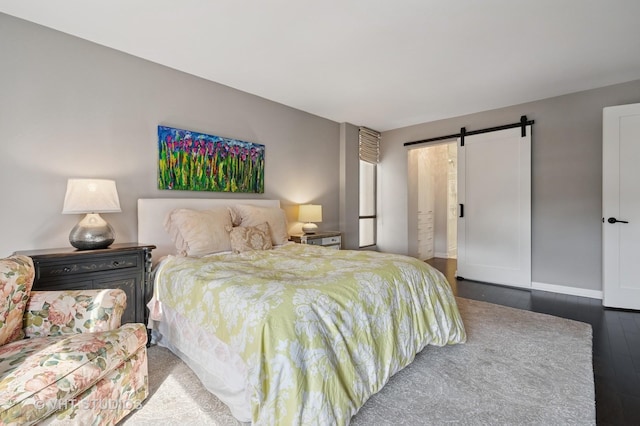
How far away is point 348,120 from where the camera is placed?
193 inches

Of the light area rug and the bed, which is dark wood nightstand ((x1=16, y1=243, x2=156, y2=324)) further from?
the light area rug

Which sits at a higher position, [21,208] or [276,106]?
[276,106]

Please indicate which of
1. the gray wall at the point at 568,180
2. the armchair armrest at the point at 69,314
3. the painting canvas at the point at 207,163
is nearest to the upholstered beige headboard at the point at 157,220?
the painting canvas at the point at 207,163

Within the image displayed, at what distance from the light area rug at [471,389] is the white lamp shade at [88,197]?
119cm

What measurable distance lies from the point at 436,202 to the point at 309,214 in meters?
4.00

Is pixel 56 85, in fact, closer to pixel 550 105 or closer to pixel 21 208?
pixel 21 208

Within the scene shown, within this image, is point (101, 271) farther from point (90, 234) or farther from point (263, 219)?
point (263, 219)

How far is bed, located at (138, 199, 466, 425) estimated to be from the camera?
128cm

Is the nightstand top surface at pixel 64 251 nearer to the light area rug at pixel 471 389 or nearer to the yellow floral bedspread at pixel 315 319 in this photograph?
the yellow floral bedspread at pixel 315 319

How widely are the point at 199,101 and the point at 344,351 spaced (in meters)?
3.00

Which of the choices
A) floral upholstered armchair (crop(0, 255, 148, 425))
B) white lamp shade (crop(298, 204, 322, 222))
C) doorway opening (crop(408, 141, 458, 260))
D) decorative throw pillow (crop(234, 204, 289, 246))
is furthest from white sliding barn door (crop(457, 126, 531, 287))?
floral upholstered armchair (crop(0, 255, 148, 425))

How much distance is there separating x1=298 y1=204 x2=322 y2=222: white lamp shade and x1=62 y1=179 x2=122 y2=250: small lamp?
2.17 m

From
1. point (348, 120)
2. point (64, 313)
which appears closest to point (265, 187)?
point (348, 120)

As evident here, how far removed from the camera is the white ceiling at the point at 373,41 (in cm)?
214
